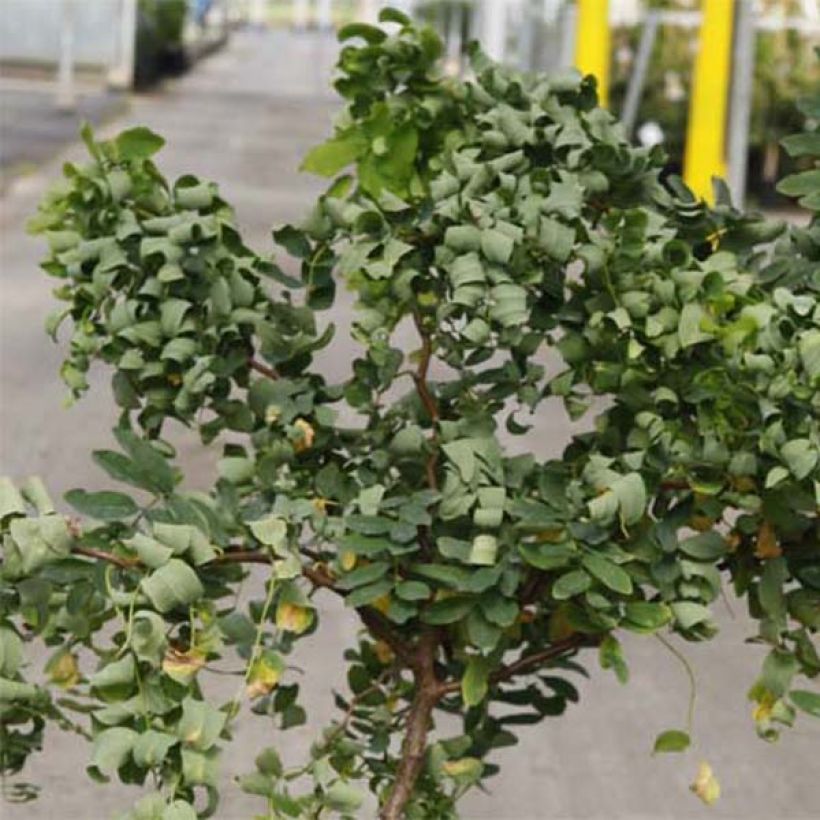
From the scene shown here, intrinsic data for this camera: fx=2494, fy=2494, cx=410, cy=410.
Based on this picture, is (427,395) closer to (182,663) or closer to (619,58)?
(182,663)

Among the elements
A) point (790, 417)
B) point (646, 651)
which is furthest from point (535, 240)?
point (646, 651)

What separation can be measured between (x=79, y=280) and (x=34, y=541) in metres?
0.67

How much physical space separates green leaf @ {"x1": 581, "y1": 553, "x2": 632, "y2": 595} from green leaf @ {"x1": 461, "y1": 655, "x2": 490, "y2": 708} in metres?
0.25

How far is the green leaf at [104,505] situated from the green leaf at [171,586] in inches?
8.2

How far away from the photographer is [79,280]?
373cm

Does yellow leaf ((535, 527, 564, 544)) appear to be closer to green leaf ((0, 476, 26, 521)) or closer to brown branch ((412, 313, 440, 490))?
brown branch ((412, 313, 440, 490))

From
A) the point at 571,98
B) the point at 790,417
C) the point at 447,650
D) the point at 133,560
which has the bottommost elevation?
the point at 447,650

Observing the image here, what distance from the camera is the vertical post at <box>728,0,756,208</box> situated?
1567 cm

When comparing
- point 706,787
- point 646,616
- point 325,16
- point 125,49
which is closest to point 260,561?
point 646,616

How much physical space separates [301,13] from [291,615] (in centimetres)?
11502

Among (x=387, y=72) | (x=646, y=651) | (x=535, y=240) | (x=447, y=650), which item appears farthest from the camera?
(x=646, y=651)

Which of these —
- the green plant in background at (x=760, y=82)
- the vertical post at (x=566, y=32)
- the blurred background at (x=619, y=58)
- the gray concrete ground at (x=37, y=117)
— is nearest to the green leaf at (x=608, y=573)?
the blurred background at (x=619, y=58)

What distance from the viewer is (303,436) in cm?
360

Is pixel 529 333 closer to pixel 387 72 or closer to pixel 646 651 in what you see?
pixel 387 72
